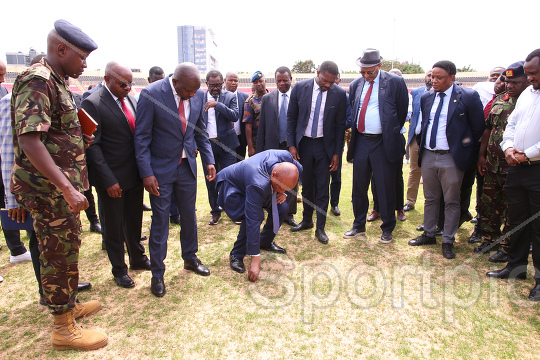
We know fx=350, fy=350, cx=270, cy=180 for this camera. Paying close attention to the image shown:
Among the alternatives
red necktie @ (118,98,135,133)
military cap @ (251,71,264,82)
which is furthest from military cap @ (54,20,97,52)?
military cap @ (251,71,264,82)

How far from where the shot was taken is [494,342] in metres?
2.61

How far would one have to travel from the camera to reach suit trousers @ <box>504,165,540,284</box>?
10.5 feet

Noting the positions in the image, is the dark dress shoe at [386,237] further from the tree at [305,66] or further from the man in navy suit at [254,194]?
the tree at [305,66]

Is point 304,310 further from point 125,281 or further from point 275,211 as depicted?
point 125,281

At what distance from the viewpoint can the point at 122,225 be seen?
11.6 feet

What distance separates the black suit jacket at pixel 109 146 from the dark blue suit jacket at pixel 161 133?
0.16m

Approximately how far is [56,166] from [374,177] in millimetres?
3637

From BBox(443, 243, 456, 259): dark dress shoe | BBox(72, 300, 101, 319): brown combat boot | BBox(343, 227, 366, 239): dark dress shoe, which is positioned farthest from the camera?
BBox(343, 227, 366, 239): dark dress shoe

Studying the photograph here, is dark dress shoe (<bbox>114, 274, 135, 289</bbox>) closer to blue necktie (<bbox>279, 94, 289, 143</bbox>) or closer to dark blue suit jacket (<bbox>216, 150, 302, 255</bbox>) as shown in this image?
dark blue suit jacket (<bbox>216, 150, 302, 255</bbox>)

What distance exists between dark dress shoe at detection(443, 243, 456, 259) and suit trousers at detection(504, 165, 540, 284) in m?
0.57

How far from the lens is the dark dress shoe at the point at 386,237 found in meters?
4.47

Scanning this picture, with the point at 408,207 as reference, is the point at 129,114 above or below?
above

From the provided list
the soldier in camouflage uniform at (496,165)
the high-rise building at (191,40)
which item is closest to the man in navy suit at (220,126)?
the soldier in camouflage uniform at (496,165)

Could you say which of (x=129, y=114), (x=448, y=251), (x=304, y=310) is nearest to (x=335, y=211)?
(x=448, y=251)
